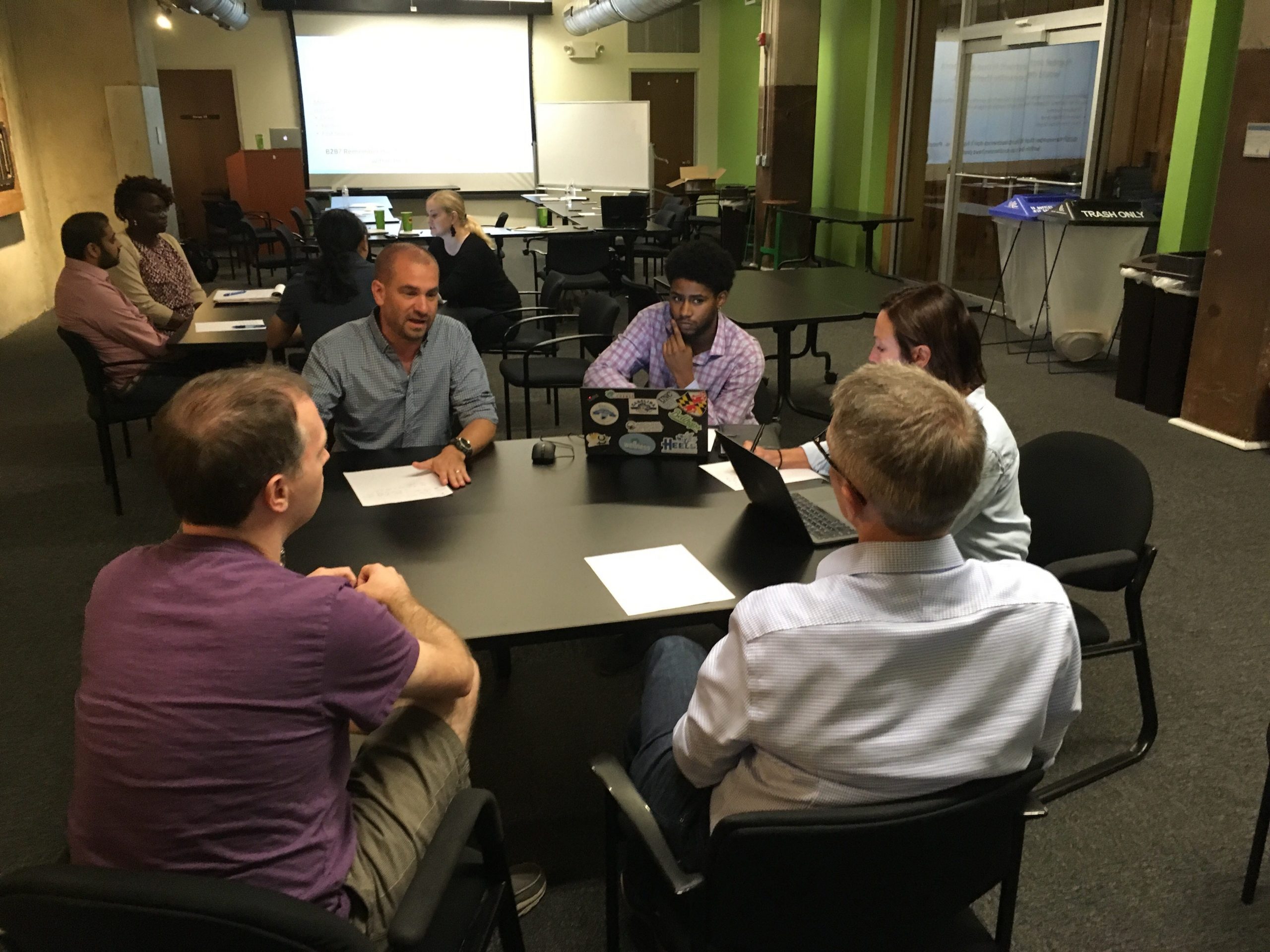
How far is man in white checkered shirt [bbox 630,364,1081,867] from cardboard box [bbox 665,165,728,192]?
1054cm

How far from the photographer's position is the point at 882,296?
497 centimetres

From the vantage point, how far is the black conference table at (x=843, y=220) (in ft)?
26.7

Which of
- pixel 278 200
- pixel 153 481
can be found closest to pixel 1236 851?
pixel 153 481

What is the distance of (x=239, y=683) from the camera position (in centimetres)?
109

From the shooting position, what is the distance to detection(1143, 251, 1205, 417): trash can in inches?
193

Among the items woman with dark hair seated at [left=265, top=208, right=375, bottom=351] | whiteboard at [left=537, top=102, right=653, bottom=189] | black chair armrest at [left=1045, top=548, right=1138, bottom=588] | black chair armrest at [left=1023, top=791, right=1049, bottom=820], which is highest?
whiteboard at [left=537, top=102, right=653, bottom=189]

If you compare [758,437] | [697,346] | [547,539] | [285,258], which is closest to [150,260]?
[697,346]

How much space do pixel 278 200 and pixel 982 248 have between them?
24.6ft

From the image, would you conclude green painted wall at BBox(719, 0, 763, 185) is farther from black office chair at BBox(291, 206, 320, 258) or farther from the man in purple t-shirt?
the man in purple t-shirt

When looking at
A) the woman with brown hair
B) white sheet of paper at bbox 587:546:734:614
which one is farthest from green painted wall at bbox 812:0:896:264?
white sheet of paper at bbox 587:546:734:614

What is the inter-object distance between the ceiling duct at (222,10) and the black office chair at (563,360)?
5254 mm

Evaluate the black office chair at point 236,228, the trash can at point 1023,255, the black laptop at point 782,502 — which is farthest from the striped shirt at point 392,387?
the black office chair at point 236,228

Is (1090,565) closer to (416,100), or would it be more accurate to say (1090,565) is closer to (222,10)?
(222,10)

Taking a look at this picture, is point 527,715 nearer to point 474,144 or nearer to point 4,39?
point 4,39
